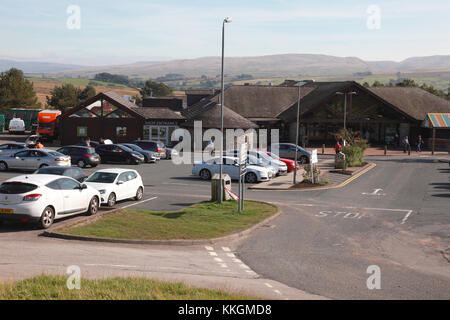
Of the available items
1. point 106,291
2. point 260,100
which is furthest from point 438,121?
point 106,291

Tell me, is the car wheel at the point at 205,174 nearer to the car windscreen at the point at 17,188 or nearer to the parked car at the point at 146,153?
the parked car at the point at 146,153

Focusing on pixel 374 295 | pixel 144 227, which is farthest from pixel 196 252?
pixel 374 295

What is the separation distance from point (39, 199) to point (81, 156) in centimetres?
2072

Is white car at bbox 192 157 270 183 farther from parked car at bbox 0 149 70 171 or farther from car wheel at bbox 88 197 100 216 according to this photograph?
car wheel at bbox 88 197 100 216

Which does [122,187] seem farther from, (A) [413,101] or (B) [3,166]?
(A) [413,101]

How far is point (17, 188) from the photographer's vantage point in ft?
55.7

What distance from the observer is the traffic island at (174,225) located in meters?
16.6

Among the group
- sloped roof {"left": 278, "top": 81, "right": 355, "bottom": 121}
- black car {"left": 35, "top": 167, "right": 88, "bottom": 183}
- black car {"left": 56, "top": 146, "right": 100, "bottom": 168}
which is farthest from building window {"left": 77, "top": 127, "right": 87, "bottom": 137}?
black car {"left": 35, "top": 167, "right": 88, "bottom": 183}

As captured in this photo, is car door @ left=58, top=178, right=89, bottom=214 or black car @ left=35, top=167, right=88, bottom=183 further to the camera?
black car @ left=35, top=167, right=88, bottom=183

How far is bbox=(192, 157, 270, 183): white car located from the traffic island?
8842 mm

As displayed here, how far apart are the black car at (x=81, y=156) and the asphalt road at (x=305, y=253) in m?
11.6

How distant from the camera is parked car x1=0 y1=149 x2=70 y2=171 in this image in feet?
108

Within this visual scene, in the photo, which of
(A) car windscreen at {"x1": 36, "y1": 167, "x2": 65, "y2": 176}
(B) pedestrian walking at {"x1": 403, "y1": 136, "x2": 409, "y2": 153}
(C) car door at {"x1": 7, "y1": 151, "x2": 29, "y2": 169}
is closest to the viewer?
(A) car windscreen at {"x1": 36, "y1": 167, "x2": 65, "y2": 176}

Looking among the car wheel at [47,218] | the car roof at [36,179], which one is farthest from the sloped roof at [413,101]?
the car wheel at [47,218]
